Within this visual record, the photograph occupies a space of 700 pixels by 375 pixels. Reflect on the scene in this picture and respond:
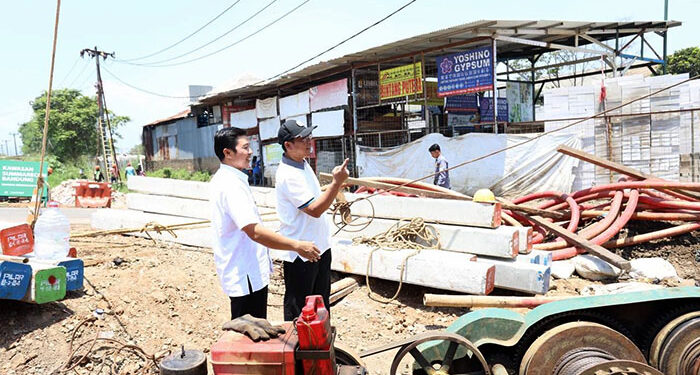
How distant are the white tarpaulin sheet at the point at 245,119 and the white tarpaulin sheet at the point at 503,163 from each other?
923 centimetres

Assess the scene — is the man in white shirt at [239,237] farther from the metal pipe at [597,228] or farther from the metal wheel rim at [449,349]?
the metal pipe at [597,228]

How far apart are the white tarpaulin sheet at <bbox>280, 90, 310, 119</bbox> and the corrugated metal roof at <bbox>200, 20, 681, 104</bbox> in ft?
3.80

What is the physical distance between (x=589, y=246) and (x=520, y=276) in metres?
1.52

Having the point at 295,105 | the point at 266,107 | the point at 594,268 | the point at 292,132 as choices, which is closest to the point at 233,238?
the point at 292,132

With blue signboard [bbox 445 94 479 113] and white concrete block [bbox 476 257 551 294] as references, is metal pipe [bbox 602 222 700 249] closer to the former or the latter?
white concrete block [bbox 476 257 551 294]

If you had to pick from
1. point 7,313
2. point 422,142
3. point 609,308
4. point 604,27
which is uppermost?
point 604,27

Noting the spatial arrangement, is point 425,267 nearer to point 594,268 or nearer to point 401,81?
point 594,268

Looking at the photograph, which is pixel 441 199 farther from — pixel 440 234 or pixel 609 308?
pixel 609 308

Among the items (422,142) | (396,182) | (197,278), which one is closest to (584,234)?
(396,182)

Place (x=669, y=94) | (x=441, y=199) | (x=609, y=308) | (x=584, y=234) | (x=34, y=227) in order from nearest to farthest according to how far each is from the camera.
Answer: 1. (x=609, y=308)
2. (x=34, y=227)
3. (x=441, y=199)
4. (x=584, y=234)
5. (x=669, y=94)

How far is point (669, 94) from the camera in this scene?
33.5ft

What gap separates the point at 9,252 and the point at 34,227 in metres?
0.42

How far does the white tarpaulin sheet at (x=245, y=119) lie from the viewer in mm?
20172

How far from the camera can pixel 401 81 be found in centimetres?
1346
